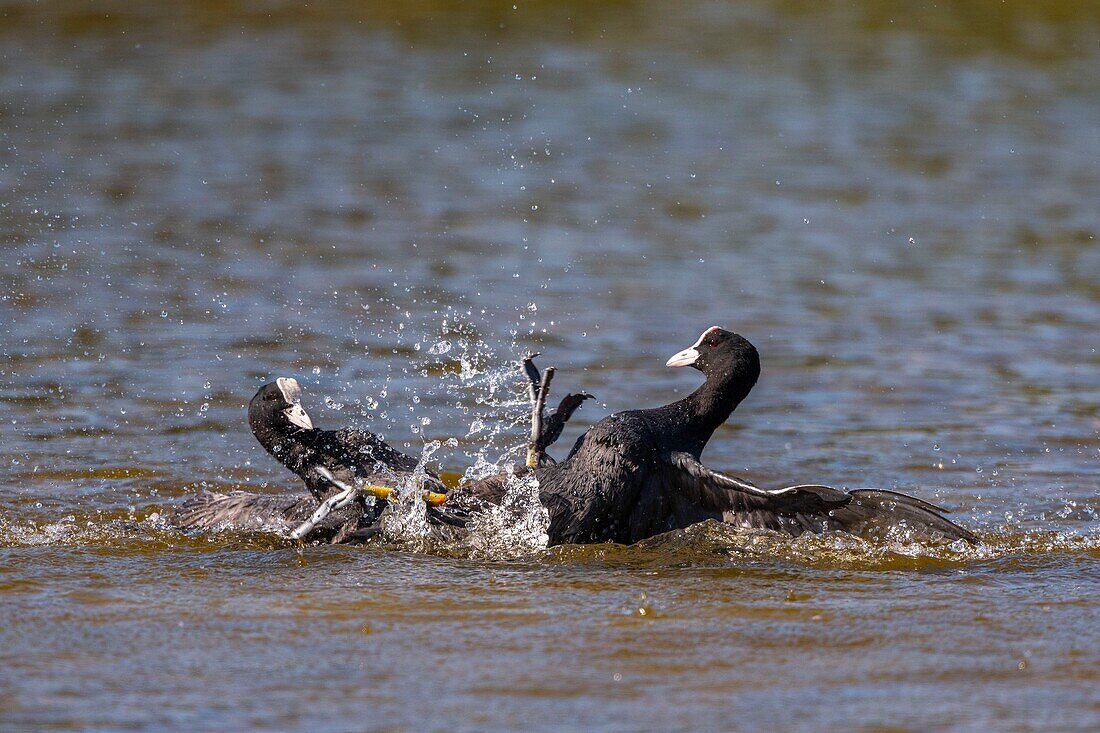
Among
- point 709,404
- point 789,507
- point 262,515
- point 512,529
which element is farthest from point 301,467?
point 789,507

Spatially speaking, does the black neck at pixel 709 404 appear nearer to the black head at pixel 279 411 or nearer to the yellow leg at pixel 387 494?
the yellow leg at pixel 387 494

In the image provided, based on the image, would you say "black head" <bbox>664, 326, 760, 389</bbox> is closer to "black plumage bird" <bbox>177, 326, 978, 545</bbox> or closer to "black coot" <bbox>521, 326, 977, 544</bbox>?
"black plumage bird" <bbox>177, 326, 978, 545</bbox>

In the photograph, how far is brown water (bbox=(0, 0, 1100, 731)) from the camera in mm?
3805

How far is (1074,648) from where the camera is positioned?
4.00 meters

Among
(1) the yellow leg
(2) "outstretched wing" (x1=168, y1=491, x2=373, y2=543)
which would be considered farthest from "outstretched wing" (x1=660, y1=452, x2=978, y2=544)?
(2) "outstretched wing" (x1=168, y1=491, x2=373, y2=543)

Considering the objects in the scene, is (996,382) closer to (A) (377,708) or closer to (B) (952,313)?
(B) (952,313)

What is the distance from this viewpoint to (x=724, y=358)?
5574 millimetres

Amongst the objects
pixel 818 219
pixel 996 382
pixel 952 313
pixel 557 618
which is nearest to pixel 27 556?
pixel 557 618

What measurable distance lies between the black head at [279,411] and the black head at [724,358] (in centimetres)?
141

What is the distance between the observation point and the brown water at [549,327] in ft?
12.5

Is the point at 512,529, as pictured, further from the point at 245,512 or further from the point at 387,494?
the point at 245,512

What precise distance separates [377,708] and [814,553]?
204 cm

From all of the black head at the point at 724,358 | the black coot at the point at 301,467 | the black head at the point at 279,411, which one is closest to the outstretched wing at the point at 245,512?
the black coot at the point at 301,467

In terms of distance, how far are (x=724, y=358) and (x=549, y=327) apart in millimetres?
2862
